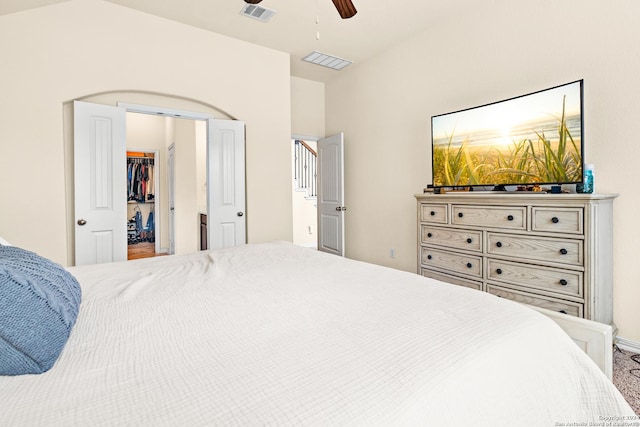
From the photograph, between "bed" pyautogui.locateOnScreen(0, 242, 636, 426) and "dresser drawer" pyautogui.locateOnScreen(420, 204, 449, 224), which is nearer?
"bed" pyautogui.locateOnScreen(0, 242, 636, 426)

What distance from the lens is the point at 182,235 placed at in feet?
18.1

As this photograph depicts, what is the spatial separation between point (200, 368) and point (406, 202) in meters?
3.61

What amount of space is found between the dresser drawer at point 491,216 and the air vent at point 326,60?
2.75 m

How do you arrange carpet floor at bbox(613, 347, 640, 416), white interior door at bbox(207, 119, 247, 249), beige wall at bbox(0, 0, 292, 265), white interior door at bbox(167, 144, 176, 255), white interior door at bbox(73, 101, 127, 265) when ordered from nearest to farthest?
1. carpet floor at bbox(613, 347, 640, 416)
2. beige wall at bbox(0, 0, 292, 265)
3. white interior door at bbox(73, 101, 127, 265)
4. white interior door at bbox(207, 119, 247, 249)
5. white interior door at bbox(167, 144, 176, 255)

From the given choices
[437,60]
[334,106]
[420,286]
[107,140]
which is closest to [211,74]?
[107,140]

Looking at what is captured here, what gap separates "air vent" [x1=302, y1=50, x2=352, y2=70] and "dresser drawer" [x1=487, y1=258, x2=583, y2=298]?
3.31 m

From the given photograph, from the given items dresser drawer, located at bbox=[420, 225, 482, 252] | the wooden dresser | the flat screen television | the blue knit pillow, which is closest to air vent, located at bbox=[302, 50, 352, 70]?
the flat screen television

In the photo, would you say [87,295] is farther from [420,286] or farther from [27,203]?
[27,203]

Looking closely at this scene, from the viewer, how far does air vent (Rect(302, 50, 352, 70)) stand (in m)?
4.28

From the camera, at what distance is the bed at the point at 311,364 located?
0.59 m

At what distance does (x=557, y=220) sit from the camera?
2.21m

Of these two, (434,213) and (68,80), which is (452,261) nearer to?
(434,213)

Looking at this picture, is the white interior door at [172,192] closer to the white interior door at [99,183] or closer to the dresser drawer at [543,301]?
the white interior door at [99,183]

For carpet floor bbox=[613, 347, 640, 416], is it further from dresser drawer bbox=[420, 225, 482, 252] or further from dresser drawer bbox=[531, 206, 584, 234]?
dresser drawer bbox=[420, 225, 482, 252]
